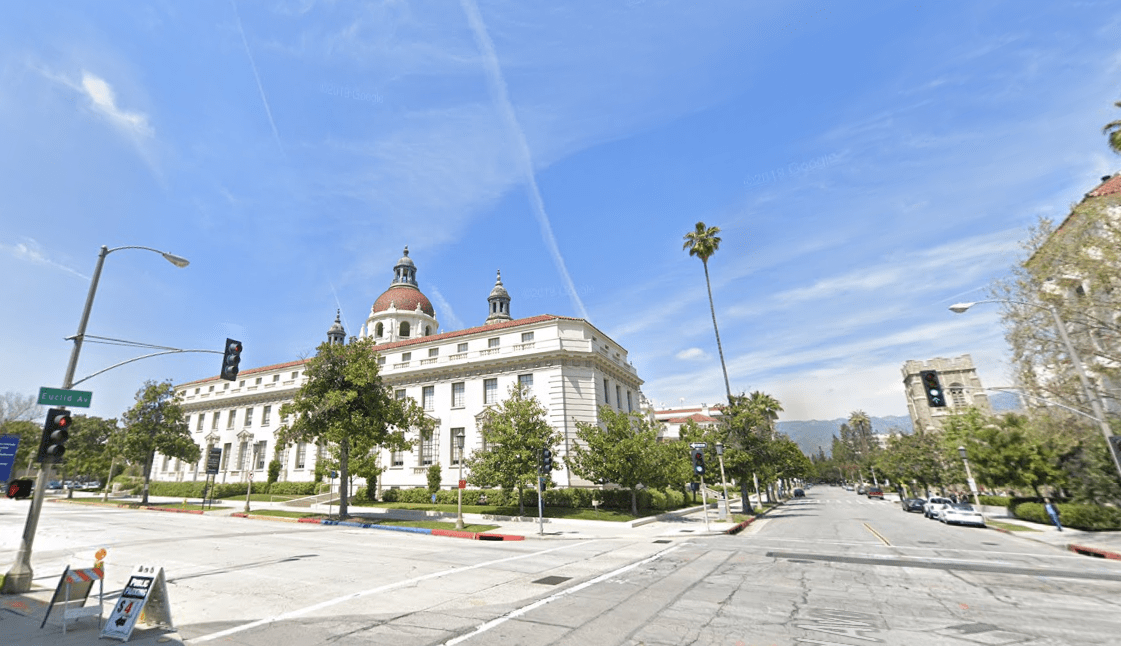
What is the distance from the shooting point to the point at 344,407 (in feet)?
100

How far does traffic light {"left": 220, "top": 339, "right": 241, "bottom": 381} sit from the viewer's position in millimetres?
13938

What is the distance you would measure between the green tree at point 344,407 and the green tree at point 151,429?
74.4 feet

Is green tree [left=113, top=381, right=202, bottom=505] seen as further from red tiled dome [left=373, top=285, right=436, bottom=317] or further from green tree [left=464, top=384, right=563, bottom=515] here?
green tree [left=464, top=384, right=563, bottom=515]

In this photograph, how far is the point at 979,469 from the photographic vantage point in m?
39.2

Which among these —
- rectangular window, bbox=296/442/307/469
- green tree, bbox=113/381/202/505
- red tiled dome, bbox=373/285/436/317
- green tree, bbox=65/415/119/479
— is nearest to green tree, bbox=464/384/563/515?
rectangular window, bbox=296/442/307/469

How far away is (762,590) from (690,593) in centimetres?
169

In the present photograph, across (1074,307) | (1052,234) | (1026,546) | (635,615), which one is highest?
(1052,234)

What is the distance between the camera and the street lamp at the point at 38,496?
10.9 meters

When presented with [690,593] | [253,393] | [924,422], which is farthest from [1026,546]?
[924,422]

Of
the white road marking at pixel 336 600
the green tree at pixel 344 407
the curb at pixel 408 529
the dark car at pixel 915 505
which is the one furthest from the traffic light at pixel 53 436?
the dark car at pixel 915 505

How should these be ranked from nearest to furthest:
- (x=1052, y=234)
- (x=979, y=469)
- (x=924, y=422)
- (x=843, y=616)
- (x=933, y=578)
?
(x=843, y=616) → (x=933, y=578) → (x=1052, y=234) → (x=979, y=469) → (x=924, y=422)

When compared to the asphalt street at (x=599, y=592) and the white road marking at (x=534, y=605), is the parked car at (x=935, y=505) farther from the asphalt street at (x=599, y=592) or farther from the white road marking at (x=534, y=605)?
the white road marking at (x=534, y=605)

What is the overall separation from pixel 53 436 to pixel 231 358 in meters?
3.96

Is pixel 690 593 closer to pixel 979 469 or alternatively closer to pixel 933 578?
pixel 933 578
